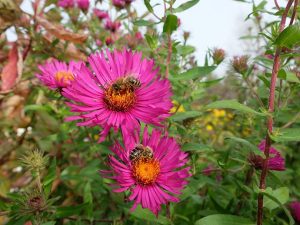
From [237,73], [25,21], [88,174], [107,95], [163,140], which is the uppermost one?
[25,21]

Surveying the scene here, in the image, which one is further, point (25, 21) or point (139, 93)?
point (25, 21)

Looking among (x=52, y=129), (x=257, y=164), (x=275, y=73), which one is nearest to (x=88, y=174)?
(x=52, y=129)

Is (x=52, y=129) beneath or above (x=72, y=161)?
above

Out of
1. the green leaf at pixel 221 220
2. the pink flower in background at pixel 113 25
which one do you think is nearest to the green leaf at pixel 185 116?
the green leaf at pixel 221 220

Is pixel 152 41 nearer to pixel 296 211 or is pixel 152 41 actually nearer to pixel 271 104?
pixel 271 104

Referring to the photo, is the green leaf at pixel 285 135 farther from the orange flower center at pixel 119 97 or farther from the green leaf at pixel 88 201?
the green leaf at pixel 88 201

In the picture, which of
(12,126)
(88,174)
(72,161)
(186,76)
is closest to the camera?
(186,76)

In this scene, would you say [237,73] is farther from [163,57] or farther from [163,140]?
[163,140]
